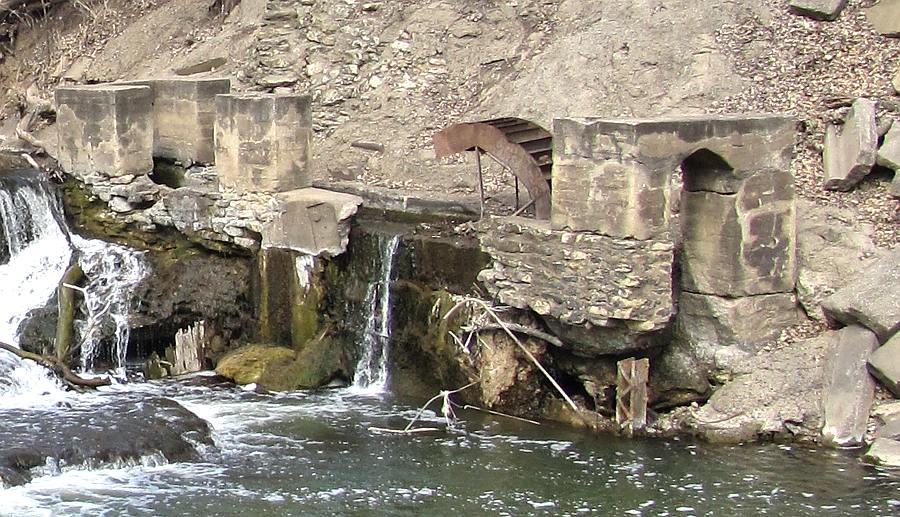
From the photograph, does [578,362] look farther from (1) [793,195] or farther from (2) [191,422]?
(2) [191,422]

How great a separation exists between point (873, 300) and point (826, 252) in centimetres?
114

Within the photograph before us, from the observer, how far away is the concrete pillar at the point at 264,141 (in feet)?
51.8

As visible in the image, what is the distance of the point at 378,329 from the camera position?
15.0 m

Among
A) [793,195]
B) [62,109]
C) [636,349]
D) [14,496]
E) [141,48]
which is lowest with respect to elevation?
[14,496]

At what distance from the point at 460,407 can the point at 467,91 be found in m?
6.03

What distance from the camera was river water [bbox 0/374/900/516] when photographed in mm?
11188

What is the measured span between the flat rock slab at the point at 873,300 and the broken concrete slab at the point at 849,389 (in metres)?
0.13

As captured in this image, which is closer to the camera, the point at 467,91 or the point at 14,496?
the point at 14,496

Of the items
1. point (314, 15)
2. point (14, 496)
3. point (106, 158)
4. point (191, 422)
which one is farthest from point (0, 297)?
point (314, 15)

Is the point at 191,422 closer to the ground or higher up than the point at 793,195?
closer to the ground

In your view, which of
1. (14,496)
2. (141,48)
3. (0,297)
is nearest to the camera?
(14,496)

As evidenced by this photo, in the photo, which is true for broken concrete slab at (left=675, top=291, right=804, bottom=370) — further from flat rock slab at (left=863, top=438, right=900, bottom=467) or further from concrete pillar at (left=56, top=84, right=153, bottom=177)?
concrete pillar at (left=56, top=84, right=153, bottom=177)

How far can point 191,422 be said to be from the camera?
1293 cm

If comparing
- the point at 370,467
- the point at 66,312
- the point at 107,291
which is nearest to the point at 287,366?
the point at 107,291
